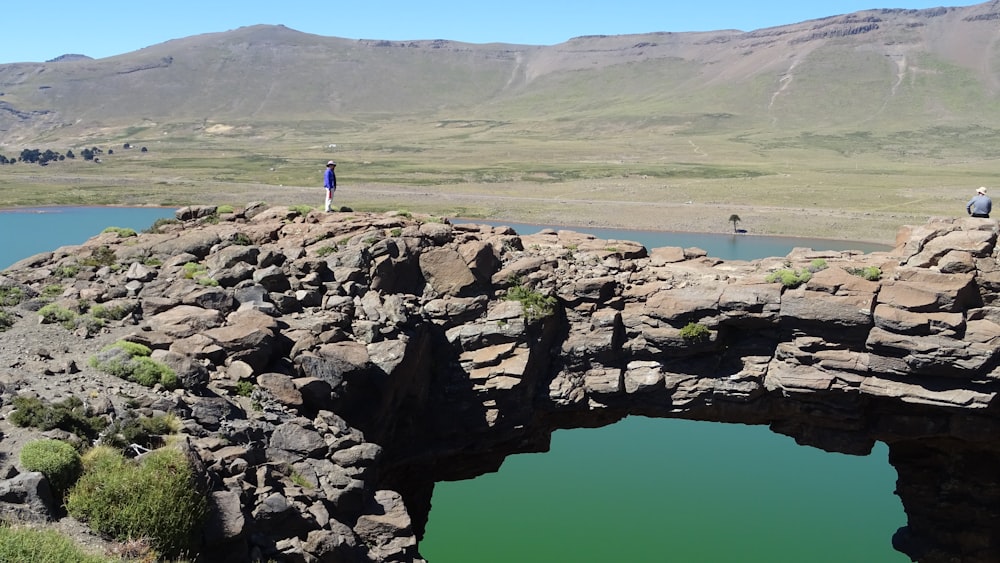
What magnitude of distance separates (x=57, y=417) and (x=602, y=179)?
336ft

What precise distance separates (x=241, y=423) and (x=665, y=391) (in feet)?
46.3

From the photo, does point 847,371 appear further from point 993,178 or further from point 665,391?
point 993,178

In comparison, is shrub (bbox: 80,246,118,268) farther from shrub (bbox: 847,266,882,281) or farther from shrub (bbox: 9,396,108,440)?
shrub (bbox: 847,266,882,281)

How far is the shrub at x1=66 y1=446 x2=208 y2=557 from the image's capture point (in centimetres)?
1251

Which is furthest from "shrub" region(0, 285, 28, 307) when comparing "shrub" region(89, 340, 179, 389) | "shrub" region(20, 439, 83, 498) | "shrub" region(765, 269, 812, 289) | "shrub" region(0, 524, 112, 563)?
"shrub" region(765, 269, 812, 289)

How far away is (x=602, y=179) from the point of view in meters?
113

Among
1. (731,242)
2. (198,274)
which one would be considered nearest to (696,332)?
(198,274)

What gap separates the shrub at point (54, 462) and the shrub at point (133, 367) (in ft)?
13.1

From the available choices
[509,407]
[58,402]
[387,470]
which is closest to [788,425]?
[509,407]

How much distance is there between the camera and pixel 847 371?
24328 mm

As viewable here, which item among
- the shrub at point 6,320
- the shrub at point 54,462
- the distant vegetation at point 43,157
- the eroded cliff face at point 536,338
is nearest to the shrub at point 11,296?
the eroded cliff face at point 536,338

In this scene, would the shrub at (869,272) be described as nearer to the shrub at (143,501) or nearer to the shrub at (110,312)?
the shrub at (143,501)

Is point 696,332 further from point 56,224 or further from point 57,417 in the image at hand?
point 56,224

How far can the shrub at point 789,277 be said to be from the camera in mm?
25172
